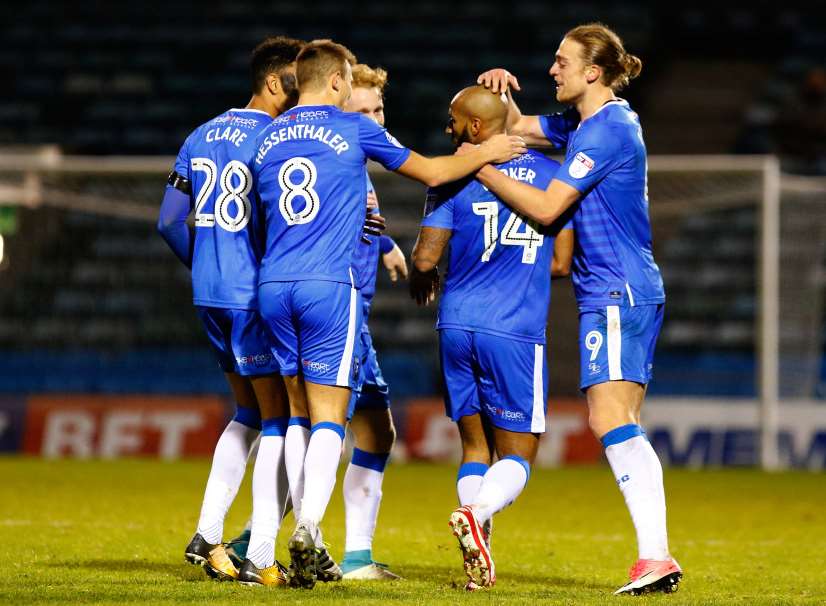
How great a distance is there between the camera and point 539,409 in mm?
5516

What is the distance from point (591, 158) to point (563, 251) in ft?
1.38

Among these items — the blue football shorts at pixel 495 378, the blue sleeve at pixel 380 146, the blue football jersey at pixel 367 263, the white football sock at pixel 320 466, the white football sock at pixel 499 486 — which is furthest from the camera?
the blue football jersey at pixel 367 263

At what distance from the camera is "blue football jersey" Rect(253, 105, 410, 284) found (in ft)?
17.4

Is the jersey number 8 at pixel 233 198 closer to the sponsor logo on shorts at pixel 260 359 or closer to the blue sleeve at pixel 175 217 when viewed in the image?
the blue sleeve at pixel 175 217

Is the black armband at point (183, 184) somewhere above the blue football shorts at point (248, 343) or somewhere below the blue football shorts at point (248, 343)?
above

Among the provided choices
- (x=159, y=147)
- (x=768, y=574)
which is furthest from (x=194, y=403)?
(x=768, y=574)

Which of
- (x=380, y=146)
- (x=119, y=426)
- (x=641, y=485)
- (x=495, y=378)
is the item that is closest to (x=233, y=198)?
(x=380, y=146)

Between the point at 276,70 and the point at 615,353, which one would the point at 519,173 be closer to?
the point at 615,353

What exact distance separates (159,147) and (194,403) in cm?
685

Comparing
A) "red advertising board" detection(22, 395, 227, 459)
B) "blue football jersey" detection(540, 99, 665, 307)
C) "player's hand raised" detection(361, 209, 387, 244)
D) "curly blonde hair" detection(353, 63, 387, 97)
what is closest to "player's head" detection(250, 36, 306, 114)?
"curly blonde hair" detection(353, 63, 387, 97)

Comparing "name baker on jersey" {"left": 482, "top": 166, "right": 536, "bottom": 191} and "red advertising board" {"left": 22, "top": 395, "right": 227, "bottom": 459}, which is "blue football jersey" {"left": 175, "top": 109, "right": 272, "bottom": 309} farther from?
"red advertising board" {"left": 22, "top": 395, "right": 227, "bottom": 459}

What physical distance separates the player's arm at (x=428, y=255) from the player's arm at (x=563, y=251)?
1.46 feet

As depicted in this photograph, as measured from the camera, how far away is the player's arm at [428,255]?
5543 mm

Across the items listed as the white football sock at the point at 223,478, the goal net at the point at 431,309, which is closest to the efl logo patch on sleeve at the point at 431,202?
the white football sock at the point at 223,478
